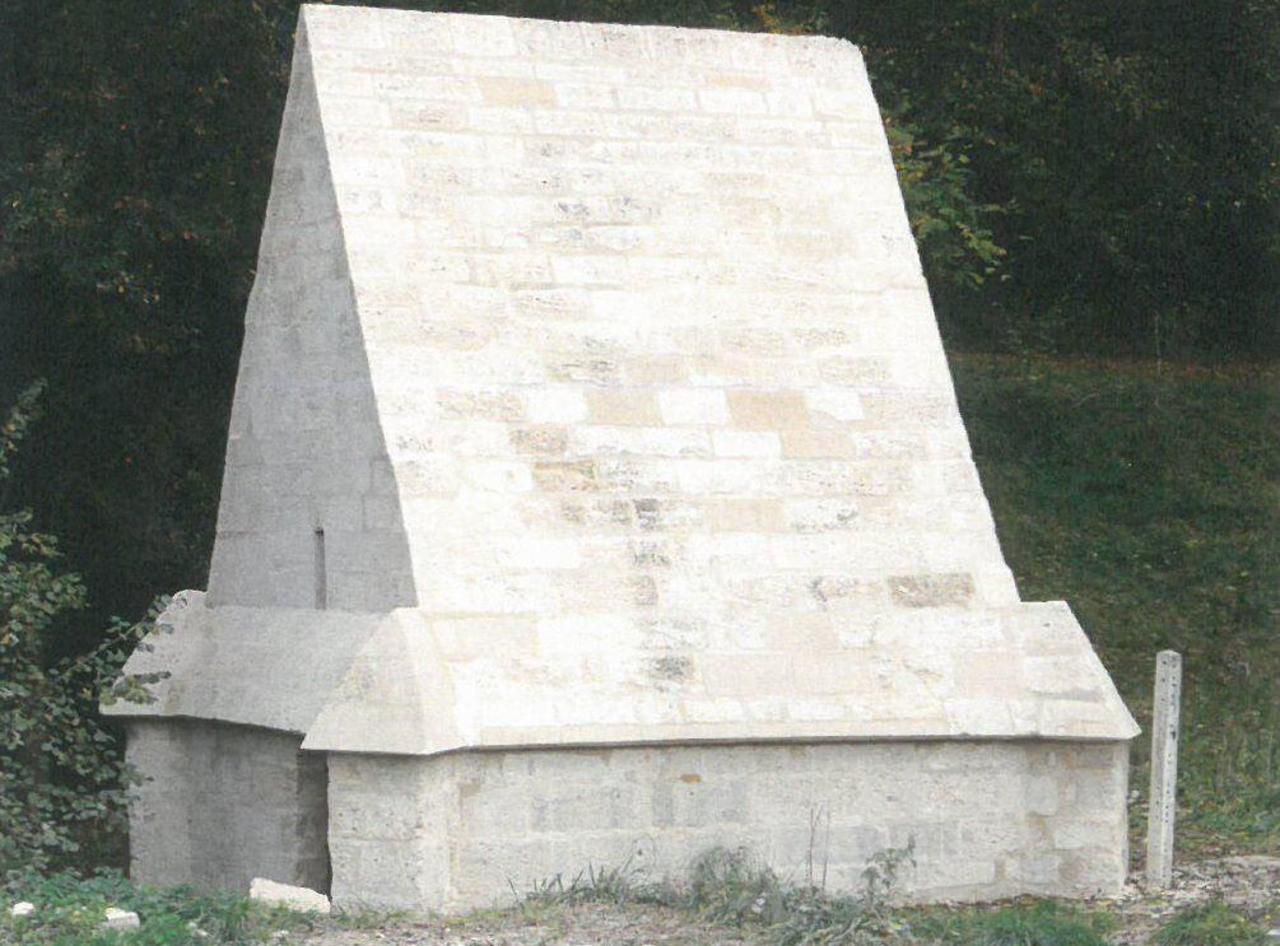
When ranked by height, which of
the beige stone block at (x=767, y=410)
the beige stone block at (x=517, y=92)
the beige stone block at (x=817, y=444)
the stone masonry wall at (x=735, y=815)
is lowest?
the stone masonry wall at (x=735, y=815)

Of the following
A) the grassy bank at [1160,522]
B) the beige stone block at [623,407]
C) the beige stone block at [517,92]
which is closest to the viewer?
the beige stone block at [623,407]

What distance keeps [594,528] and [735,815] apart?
1357 mm

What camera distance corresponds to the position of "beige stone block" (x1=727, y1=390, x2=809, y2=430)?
32.1ft

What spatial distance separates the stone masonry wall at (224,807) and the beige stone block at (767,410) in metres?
2.47

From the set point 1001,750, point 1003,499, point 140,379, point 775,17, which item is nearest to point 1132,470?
point 1003,499

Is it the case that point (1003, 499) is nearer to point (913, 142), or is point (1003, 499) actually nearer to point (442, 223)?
point (913, 142)

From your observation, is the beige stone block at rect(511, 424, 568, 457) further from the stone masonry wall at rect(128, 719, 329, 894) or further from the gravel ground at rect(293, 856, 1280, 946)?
the gravel ground at rect(293, 856, 1280, 946)

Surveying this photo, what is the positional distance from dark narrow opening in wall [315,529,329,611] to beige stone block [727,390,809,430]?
1.98m

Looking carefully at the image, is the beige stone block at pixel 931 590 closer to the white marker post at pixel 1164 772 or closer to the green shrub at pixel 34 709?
the white marker post at pixel 1164 772

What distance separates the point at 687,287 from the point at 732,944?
3.26 metres

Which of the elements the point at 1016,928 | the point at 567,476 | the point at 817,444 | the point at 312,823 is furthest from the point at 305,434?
the point at 1016,928

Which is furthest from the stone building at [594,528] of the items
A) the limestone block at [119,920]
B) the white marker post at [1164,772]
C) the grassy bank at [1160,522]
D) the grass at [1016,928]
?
the grassy bank at [1160,522]

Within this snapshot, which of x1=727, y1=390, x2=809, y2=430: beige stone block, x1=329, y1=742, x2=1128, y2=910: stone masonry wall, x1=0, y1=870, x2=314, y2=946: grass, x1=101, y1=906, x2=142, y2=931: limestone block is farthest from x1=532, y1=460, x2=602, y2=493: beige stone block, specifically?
x1=101, y1=906, x2=142, y2=931: limestone block

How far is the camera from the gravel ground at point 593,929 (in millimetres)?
8117
